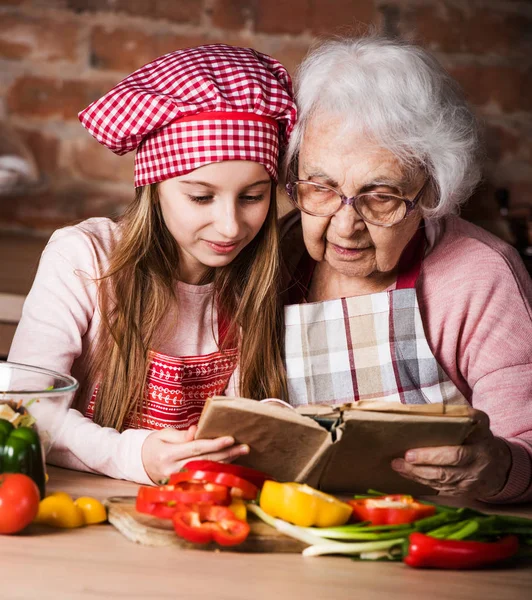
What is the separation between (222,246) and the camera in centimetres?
161

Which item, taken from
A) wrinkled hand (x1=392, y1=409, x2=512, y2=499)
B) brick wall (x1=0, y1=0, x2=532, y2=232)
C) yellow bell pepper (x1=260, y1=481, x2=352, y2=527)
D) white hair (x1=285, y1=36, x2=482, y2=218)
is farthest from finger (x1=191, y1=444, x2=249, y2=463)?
brick wall (x1=0, y1=0, x2=532, y2=232)

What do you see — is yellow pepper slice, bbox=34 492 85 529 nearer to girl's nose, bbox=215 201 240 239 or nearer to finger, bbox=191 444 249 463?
finger, bbox=191 444 249 463

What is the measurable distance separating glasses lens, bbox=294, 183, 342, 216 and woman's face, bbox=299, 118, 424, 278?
13mm

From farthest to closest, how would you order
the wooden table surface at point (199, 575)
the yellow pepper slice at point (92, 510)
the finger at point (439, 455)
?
the finger at point (439, 455)
the yellow pepper slice at point (92, 510)
the wooden table surface at point (199, 575)

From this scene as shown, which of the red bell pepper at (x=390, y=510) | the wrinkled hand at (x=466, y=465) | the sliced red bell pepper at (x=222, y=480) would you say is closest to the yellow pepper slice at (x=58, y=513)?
the sliced red bell pepper at (x=222, y=480)

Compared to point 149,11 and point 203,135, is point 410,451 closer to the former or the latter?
point 203,135

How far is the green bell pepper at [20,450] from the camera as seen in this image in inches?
45.9

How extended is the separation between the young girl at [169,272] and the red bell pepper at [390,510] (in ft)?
1.05

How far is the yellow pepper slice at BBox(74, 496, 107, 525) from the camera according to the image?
4.04ft

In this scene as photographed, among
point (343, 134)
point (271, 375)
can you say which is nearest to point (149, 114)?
point (343, 134)

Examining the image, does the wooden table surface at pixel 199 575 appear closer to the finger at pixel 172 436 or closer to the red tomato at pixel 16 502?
the red tomato at pixel 16 502

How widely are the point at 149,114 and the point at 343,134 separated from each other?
0.33m

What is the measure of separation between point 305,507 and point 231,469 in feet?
0.52

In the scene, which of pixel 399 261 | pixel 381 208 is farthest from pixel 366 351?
pixel 381 208
